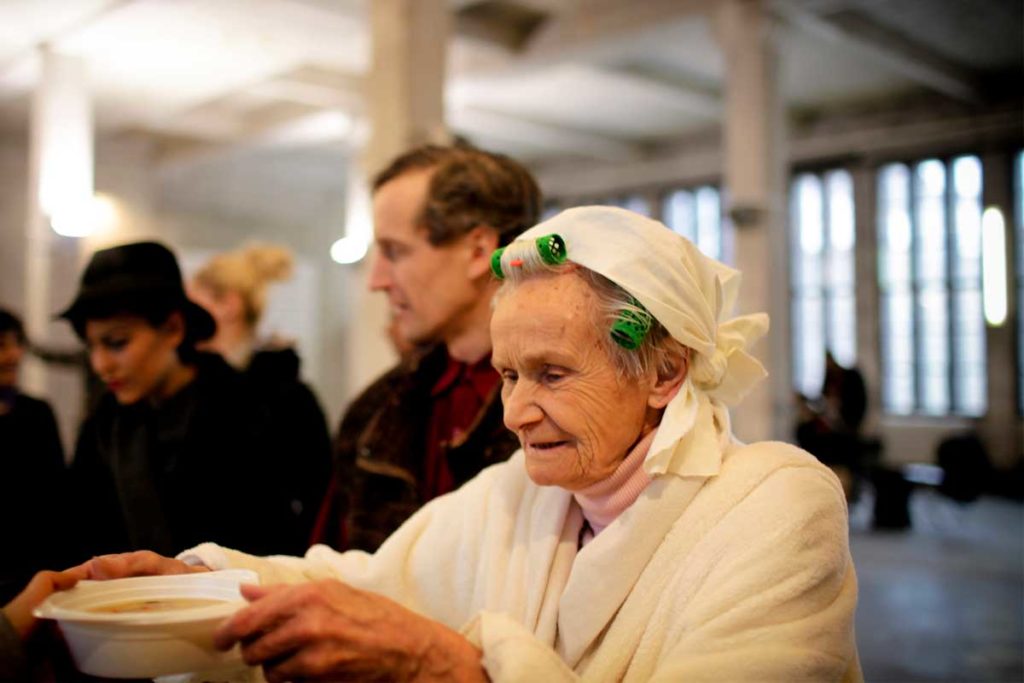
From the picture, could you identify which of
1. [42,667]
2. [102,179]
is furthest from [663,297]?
[102,179]

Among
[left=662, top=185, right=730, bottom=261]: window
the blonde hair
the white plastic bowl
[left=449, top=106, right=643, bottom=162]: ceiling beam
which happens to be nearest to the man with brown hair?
the white plastic bowl

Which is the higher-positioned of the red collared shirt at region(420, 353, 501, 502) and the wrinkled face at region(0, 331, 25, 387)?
the wrinkled face at region(0, 331, 25, 387)

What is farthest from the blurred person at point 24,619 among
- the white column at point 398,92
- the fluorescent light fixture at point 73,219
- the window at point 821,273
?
the window at point 821,273

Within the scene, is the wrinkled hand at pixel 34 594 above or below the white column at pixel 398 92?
below

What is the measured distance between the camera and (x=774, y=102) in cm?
920

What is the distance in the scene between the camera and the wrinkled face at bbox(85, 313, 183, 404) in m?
2.10

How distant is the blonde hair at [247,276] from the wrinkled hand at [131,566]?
2916 mm

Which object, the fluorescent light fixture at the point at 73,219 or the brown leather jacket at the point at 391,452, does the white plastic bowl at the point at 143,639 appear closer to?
the brown leather jacket at the point at 391,452

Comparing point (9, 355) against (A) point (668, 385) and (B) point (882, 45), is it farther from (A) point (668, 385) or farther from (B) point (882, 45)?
(B) point (882, 45)

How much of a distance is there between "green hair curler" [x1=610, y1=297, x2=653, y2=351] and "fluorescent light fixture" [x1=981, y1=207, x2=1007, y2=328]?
11353 millimetres

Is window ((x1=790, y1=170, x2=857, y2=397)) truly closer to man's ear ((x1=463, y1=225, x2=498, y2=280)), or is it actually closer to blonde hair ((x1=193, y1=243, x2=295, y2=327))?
blonde hair ((x1=193, y1=243, x2=295, y2=327))

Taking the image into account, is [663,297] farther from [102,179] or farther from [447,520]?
[102,179]

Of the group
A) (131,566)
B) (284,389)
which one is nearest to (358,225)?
(284,389)

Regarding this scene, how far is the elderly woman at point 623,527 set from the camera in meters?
1.24
